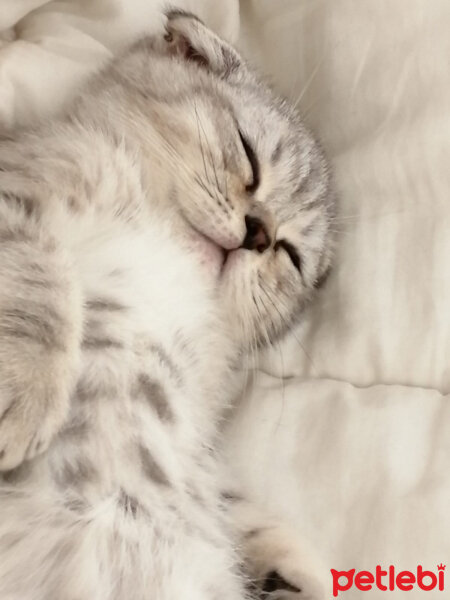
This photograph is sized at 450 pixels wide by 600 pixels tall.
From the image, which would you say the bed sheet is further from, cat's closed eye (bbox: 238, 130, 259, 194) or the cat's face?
cat's closed eye (bbox: 238, 130, 259, 194)

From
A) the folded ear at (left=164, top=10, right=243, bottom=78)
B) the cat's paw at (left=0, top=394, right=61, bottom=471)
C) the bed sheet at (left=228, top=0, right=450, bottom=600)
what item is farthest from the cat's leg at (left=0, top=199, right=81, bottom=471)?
the folded ear at (left=164, top=10, right=243, bottom=78)

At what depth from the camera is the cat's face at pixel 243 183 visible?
37.4 inches

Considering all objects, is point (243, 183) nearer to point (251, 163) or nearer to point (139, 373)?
point (251, 163)

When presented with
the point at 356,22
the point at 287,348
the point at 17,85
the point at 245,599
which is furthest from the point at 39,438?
the point at 356,22

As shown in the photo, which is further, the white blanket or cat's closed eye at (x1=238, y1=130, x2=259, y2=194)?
cat's closed eye at (x1=238, y1=130, x2=259, y2=194)

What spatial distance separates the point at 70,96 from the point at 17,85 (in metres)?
0.08

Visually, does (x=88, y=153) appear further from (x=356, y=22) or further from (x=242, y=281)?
(x=356, y=22)

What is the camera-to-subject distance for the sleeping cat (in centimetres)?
71

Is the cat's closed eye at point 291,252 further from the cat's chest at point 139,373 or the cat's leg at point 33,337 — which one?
the cat's leg at point 33,337

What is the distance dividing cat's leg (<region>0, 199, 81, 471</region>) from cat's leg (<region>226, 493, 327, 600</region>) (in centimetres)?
31

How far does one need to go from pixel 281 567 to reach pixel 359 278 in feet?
1.42

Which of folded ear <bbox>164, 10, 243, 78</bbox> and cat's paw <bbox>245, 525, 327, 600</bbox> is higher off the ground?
folded ear <bbox>164, 10, 243, 78</bbox>

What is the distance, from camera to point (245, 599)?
2.72ft

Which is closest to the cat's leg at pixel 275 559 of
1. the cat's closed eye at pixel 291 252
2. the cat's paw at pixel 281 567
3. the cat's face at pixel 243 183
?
the cat's paw at pixel 281 567
